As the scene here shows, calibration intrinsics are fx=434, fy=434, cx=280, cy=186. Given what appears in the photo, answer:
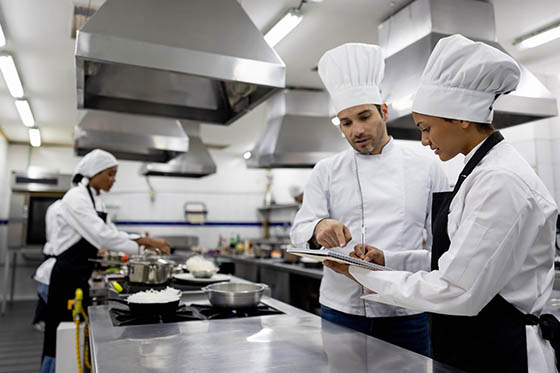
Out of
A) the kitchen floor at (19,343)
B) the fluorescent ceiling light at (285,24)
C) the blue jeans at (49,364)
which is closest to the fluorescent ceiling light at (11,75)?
the fluorescent ceiling light at (285,24)

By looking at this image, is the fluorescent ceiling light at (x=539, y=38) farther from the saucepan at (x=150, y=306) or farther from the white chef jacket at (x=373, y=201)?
the saucepan at (x=150, y=306)

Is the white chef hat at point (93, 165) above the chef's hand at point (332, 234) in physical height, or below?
above

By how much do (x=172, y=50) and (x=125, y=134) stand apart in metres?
2.74

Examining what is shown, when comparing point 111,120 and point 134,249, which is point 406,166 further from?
point 111,120

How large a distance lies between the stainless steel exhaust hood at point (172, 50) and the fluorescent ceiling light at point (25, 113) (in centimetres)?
408

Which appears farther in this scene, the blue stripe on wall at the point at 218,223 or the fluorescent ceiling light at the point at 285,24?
the blue stripe on wall at the point at 218,223

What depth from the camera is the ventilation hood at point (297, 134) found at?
4.89 metres

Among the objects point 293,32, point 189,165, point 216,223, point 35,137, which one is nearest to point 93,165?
point 293,32

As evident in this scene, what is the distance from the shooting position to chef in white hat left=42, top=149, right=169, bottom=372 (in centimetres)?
280

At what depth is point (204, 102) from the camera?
2785 mm

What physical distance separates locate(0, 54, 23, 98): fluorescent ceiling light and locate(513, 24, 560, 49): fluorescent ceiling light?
4971 millimetres

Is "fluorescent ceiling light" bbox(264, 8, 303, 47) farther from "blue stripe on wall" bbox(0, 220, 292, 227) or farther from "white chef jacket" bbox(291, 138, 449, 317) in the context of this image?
"blue stripe on wall" bbox(0, 220, 292, 227)

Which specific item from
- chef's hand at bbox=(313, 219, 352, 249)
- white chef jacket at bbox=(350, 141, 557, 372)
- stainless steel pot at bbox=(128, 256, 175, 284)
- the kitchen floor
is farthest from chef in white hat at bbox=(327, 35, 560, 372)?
the kitchen floor

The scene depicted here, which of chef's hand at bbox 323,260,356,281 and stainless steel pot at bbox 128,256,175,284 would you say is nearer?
chef's hand at bbox 323,260,356,281
